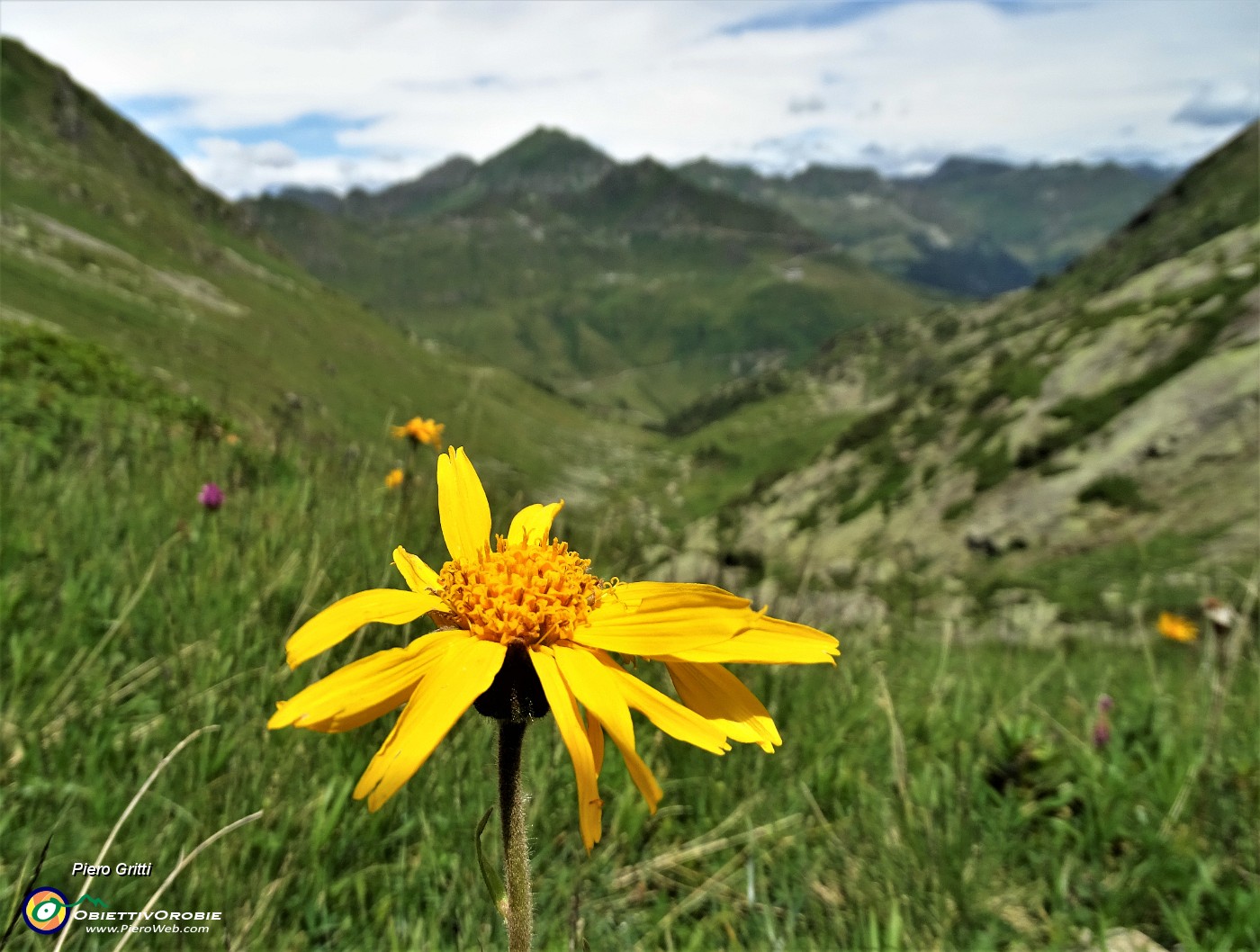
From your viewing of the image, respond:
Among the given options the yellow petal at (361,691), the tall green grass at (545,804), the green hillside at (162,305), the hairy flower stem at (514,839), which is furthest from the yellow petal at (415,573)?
the green hillside at (162,305)

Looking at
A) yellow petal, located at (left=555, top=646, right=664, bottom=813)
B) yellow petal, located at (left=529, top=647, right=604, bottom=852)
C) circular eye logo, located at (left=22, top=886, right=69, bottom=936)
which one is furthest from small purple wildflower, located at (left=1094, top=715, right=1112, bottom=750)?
circular eye logo, located at (left=22, top=886, right=69, bottom=936)

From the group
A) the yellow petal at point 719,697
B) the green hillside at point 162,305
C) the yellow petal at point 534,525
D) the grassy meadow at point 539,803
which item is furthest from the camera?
the green hillside at point 162,305

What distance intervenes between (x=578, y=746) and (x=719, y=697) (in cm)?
41

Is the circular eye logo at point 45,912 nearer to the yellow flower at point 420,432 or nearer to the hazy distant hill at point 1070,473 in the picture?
the yellow flower at point 420,432

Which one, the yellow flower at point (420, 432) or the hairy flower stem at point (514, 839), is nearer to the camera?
the hairy flower stem at point (514, 839)

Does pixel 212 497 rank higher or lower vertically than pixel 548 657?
lower

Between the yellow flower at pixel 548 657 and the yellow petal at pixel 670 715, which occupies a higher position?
the yellow flower at pixel 548 657

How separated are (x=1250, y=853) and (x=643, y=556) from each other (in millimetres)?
3617

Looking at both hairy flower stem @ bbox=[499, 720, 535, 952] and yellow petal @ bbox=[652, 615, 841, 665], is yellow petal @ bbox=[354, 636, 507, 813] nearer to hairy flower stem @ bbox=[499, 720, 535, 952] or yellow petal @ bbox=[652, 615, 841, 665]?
hairy flower stem @ bbox=[499, 720, 535, 952]

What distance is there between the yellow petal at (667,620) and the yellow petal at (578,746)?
132 mm

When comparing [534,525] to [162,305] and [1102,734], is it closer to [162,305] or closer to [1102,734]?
[1102,734]

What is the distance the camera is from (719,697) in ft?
4.70

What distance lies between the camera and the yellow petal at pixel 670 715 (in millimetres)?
1252

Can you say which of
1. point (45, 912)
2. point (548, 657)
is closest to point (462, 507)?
point (548, 657)
